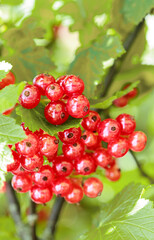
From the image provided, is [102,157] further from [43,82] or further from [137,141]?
[43,82]

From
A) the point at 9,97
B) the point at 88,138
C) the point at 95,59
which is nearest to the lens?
the point at 9,97

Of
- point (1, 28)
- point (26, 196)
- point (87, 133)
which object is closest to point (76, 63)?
point (87, 133)

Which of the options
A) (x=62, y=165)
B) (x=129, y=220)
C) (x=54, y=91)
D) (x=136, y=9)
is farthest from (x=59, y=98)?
(x=136, y=9)

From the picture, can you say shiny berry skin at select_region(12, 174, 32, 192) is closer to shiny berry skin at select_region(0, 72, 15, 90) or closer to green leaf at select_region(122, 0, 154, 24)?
shiny berry skin at select_region(0, 72, 15, 90)

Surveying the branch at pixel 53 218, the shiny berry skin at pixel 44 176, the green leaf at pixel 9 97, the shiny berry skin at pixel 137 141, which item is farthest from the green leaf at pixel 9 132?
the branch at pixel 53 218

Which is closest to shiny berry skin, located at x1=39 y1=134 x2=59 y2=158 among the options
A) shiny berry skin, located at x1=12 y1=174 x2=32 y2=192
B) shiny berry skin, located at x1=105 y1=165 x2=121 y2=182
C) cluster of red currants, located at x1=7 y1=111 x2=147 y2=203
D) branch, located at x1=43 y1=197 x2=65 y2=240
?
cluster of red currants, located at x1=7 y1=111 x2=147 y2=203

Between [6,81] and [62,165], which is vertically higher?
[6,81]
